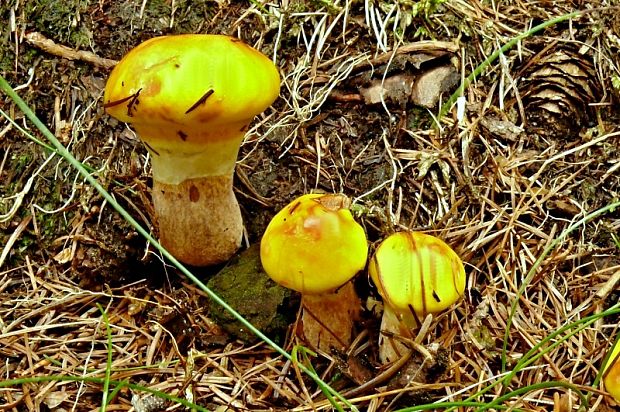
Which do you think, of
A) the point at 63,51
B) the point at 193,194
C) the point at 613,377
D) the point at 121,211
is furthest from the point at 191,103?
the point at 613,377

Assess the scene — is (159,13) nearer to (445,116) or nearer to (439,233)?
(445,116)

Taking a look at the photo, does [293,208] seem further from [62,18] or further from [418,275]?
[62,18]

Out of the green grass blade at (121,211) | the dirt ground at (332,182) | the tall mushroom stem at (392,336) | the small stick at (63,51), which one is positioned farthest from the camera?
the small stick at (63,51)

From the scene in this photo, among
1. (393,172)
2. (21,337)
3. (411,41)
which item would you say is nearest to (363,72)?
(411,41)

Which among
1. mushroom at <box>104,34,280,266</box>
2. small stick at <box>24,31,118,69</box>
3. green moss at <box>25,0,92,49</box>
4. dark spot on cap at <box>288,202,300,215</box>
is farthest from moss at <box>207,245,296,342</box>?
green moss at <box>25,0,92,49</box>

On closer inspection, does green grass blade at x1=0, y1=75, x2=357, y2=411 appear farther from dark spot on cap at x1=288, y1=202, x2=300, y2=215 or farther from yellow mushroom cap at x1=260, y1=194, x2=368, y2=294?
dark spot on cap at x1=288, y1=202, x2=300, y2=215

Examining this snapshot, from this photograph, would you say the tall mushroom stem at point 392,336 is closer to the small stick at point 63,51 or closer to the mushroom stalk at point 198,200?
the mushroom stalk at point 198,200

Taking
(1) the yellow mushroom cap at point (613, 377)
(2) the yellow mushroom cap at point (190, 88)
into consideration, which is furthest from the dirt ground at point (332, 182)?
(2) the yellow mushroom cap at point (190, 88)
